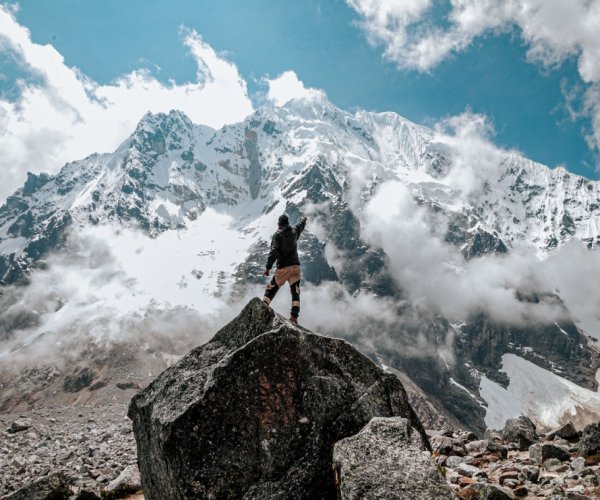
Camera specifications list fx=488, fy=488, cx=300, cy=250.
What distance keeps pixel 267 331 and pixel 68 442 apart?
36194 mm

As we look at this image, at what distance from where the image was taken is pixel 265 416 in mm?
9570

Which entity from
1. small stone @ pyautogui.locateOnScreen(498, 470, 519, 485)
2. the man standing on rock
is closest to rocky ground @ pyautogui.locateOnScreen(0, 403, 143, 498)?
the man standing on rock

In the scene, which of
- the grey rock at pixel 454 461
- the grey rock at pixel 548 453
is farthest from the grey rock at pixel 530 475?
the grey rock at pixel 548 453

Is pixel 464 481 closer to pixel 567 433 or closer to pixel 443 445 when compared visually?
pixel 443 445

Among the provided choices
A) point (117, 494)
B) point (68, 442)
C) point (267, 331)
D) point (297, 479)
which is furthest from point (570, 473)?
point (68, 442)

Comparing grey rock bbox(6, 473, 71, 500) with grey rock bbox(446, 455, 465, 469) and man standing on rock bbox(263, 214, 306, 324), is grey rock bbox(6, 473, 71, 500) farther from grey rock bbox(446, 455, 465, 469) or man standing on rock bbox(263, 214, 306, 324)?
grey rock bbox(446, 455, 465, 469)

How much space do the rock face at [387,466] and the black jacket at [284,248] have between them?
7171mm

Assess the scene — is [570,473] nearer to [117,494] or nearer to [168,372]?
[168,372]

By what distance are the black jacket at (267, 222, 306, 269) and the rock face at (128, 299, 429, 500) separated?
4.49 metres

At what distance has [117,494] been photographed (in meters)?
14.7

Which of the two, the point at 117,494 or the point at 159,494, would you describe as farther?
the point at 117,494

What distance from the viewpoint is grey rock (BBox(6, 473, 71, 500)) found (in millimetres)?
13430

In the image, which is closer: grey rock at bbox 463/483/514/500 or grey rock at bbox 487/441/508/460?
grey rock at bbox 463/483/514/500

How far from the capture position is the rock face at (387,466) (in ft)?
24.0
